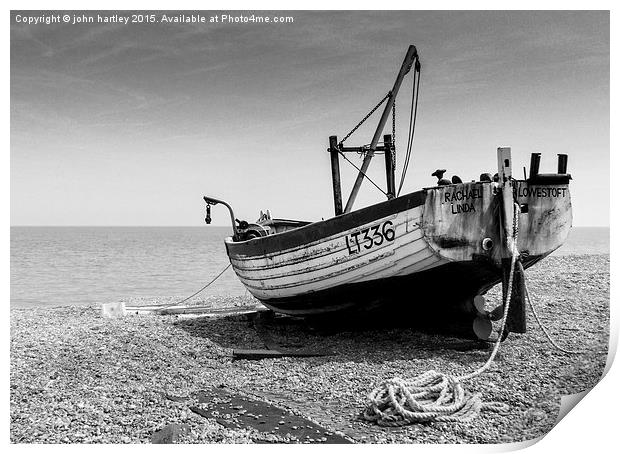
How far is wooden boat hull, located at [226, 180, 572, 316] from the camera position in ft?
23.8

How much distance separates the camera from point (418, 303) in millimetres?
8367

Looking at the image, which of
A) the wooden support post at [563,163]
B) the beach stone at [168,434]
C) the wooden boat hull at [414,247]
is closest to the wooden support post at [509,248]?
the wooden boat hull at [414,247]

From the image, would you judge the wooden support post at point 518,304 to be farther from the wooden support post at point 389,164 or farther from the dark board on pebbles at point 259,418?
the wooden support post at point 389,164

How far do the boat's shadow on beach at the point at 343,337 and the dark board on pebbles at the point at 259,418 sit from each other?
1.81 meters

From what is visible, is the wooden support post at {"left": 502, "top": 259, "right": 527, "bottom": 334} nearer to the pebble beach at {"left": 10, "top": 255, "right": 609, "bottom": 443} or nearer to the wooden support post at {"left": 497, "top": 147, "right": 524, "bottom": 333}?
the wooden support post at {"left": 497, "top": 147, "right": 524, "bottom": 333}

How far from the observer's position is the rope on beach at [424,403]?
533 centimetres

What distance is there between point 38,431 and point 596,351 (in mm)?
6884

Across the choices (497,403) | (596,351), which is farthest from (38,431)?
(596,351)

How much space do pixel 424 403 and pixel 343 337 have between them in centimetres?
324

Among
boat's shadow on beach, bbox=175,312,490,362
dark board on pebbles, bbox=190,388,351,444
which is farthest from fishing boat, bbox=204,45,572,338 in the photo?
dark board on pebbles, bbox=190,388,351,444

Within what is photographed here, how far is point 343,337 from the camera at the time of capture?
28.8 ft

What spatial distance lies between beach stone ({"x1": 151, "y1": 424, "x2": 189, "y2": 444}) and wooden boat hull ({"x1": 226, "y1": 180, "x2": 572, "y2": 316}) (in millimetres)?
3572

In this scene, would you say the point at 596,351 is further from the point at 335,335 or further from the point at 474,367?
the point at 335,335

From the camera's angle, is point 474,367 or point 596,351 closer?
point 474,367
